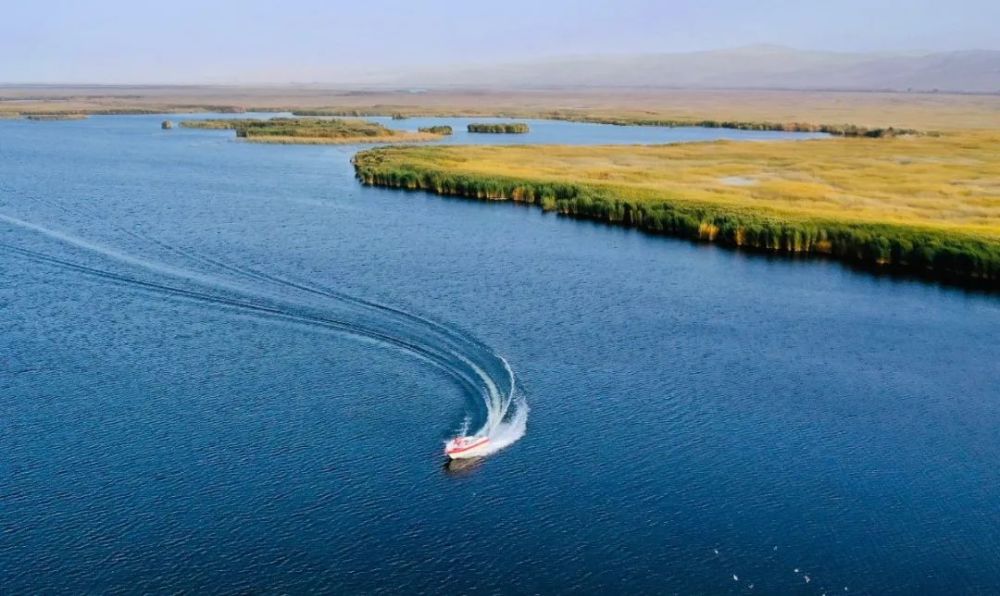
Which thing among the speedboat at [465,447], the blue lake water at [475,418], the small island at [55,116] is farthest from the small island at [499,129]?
the speedboat at [465,447]

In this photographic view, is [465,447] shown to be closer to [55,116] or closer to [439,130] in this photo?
[439,130]

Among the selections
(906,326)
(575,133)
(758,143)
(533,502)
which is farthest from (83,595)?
(575,133)

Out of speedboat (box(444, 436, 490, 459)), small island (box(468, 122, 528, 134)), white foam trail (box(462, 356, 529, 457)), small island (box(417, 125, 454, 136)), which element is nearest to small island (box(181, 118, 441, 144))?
small island (box(417, 125, 454, 136))

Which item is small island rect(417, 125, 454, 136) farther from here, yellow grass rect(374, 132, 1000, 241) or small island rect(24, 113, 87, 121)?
small island rect(24, 113, 87, 121)

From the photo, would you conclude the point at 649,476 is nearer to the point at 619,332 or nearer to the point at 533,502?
the point at 533,502

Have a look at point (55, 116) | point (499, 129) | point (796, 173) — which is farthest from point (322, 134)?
point (55, 116)

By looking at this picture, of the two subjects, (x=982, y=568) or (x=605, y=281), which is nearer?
(x=982, y=568)
